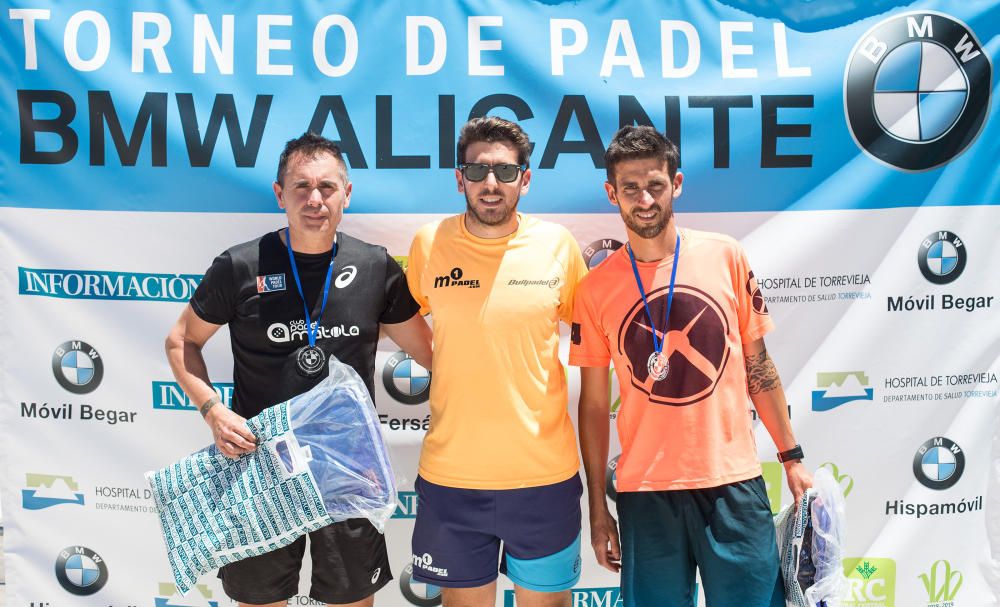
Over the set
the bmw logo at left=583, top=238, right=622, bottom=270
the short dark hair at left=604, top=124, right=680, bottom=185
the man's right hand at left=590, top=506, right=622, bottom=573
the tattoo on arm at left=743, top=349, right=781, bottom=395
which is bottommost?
the man's right hand at left=590, top=506, right=622, bottom=573

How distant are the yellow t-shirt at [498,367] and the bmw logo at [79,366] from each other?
64.9 inches

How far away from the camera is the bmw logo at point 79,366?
3.36m

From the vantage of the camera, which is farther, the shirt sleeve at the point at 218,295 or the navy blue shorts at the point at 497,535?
the shirt sleeve at the point at 218,295

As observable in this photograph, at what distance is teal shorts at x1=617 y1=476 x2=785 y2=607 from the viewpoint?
7.81 ft

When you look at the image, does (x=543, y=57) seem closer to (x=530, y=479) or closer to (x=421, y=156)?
(x=421, y=156)

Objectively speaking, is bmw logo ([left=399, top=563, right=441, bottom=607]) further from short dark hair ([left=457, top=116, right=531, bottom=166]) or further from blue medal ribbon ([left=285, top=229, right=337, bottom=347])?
short dark hair ([left=457, top=116, right=531, bottom=166])

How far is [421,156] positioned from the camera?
3.28 metres

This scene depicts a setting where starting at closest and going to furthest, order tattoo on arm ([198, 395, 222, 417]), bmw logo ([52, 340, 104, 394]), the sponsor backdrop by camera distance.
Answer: tattoo on arm ([198, 395, 222, 417]) < the sponsor backdrop < bmw logo ([52, 340, 104, 394])

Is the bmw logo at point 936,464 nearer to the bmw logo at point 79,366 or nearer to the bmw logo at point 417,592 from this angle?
the bmw logo at point 417,592

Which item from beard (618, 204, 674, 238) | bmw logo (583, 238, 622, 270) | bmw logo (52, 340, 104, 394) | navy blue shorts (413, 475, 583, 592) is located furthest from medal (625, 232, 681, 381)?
bmw logo (52, 340, 104, 394)

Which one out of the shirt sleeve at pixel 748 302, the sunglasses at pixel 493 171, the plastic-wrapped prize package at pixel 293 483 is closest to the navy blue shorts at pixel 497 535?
the plastic-wrapped prize package at pixel 293 483

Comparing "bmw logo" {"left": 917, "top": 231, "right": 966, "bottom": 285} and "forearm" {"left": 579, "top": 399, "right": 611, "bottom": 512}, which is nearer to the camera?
"forearm" {"left": 579, "top": 399, "right": 611, "bottom": 512}

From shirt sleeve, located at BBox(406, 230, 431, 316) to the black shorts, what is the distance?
78 centimetres

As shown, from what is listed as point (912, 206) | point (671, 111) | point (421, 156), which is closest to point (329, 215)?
point (421, 156)
